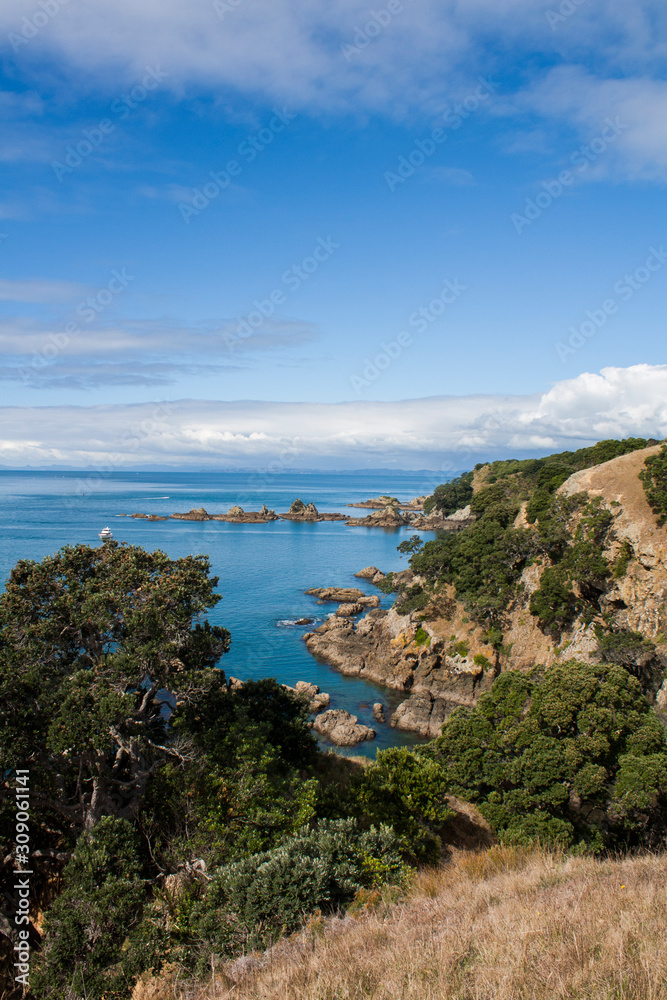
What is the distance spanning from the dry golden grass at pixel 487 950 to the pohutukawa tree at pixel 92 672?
20.0 ft

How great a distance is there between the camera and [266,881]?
432 inches

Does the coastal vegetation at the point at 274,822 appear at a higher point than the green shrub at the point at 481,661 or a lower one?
higher

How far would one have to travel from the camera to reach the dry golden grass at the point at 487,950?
6.34 m

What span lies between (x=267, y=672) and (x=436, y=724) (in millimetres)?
Answer: 15068

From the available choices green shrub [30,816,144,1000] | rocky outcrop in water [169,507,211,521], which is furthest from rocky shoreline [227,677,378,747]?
rocky outcrop in water [169,507,211,521]

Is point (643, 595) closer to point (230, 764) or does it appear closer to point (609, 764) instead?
point (609, 764)

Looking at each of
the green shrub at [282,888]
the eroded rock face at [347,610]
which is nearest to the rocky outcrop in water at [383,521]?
the eroded rock face at [347,610]

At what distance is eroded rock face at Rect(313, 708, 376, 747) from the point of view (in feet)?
124

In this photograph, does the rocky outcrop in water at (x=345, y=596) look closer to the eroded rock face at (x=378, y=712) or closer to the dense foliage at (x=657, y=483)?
the eroded rock face at (x=378, y=712)

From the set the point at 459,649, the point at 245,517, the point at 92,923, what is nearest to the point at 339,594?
the point at 459,649

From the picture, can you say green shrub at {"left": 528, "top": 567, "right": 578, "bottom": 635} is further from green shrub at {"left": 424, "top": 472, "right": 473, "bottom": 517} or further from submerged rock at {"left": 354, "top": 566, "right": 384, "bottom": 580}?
green shrub at {"left": 424, "top": 472, "right": 473, "bottom": 517}

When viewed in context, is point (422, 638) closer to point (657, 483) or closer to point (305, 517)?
point (657, 483)

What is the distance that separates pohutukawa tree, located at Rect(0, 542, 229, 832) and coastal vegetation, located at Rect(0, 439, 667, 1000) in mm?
66

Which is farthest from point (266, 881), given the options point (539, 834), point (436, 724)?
point (436, 724)
